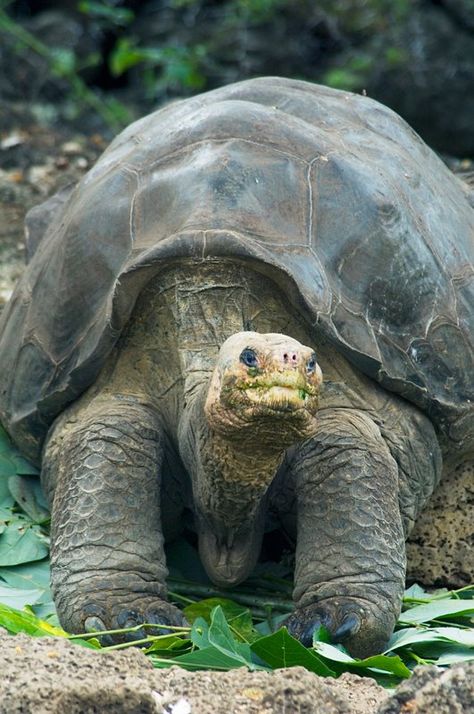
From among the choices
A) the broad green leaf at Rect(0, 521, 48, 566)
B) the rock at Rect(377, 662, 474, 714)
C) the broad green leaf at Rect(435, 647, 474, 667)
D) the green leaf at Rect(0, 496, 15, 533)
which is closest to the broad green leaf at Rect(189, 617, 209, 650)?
the broad green leaf at Rect(435, 647, 474, 667)

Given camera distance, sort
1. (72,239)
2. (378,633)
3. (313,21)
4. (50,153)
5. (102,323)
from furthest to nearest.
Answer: (313,21), (50,153), (72,239), (102,323), (378,633)

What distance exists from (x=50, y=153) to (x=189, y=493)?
4.63 m

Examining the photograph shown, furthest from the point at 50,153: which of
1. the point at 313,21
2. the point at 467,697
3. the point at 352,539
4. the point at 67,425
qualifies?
the point at 467,697

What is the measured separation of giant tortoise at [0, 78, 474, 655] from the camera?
158 inches

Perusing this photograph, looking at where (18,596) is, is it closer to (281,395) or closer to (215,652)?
(215,652)

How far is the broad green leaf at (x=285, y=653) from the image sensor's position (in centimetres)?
337

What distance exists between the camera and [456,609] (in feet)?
13.3

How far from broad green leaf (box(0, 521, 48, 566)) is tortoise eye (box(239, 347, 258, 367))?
4.63 ft

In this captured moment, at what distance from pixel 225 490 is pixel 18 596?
0.79 m

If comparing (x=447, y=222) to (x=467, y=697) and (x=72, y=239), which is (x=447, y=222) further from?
(x=467, y=697)

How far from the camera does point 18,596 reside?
4203mm

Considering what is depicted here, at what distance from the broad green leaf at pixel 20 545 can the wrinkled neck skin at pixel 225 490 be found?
22.2 inches

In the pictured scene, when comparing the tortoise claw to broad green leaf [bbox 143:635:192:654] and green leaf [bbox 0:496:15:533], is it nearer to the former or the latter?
broad green leaf [bbox 143:635:192:654]

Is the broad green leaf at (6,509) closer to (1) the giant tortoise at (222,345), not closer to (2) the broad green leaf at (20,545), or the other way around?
(2) the broad green leaf at (20,545)
